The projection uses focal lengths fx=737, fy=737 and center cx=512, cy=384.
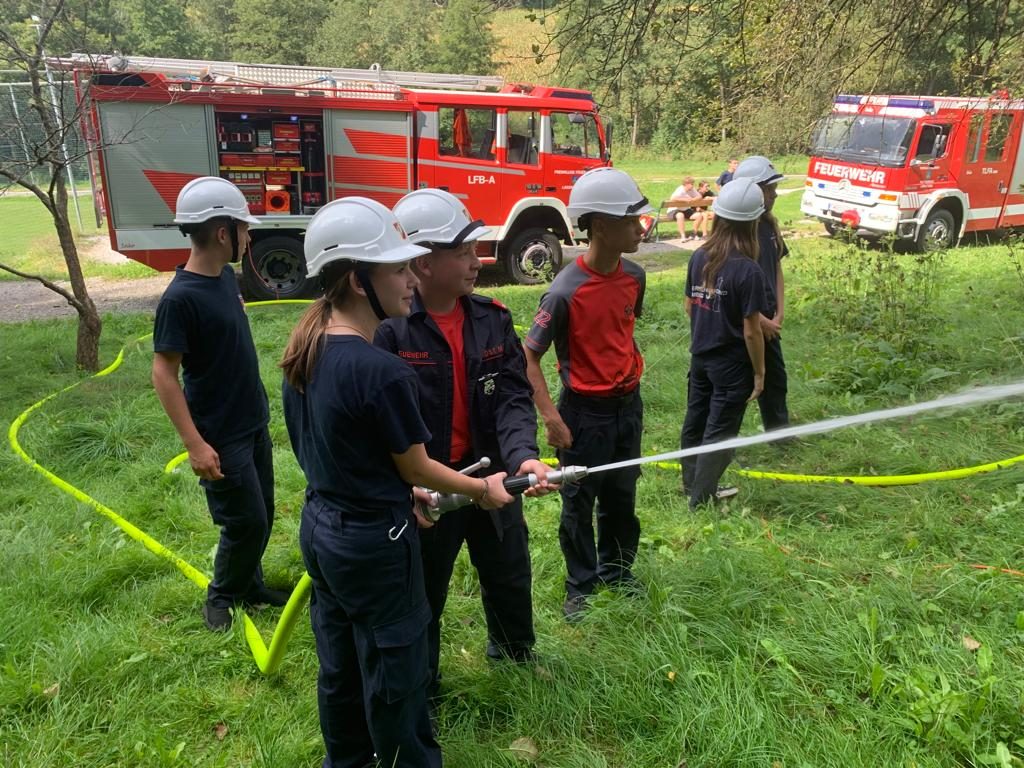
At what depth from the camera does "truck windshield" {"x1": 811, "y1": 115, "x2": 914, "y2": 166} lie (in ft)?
42.2

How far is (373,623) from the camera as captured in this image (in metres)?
2.00

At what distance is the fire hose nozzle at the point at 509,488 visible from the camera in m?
2.21

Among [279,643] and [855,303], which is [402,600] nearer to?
[279,643]

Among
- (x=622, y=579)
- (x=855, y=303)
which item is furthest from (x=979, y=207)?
(x=622, y=579)

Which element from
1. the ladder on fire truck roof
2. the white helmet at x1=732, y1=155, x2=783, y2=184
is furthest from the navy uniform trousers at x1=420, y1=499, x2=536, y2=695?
the ladder on fire truck roof

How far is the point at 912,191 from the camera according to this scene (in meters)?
12.8

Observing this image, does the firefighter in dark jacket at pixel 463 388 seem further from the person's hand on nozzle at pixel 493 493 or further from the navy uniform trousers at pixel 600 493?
the navy uniform trousers at pixel 600 493

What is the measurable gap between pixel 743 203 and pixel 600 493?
5.75ft

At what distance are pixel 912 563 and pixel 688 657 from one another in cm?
134

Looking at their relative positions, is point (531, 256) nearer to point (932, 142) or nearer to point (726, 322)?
point (932, 142)

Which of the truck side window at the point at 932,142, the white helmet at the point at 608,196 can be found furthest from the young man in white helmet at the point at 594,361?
the truck side window at the point at 932,142

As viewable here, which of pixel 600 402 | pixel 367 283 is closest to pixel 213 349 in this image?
pixel 367 283

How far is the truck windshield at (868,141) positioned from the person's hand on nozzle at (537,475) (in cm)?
1202

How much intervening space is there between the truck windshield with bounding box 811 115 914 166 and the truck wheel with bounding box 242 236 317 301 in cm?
873
